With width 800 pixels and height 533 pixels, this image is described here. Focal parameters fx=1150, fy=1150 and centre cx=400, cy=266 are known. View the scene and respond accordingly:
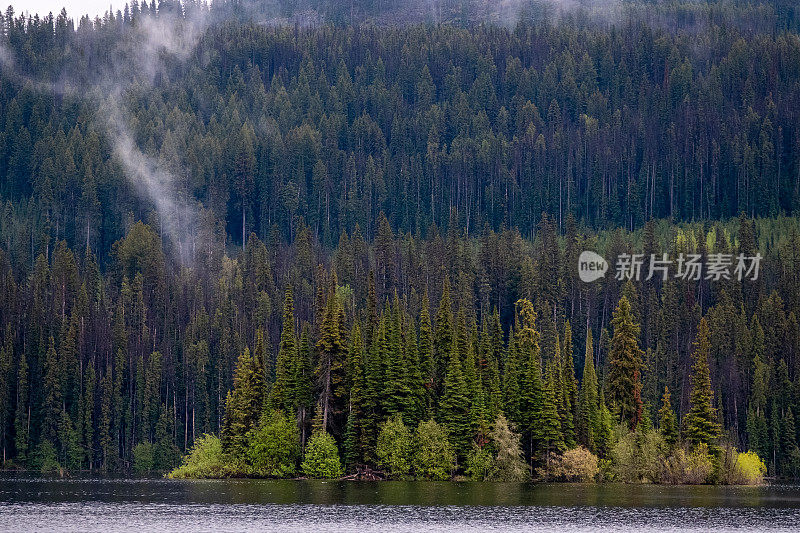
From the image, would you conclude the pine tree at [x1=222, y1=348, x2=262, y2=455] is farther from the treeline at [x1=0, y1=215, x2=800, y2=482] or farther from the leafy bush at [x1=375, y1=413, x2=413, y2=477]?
the leafy bush at [x1=375, y1=413, x2=413, y2=477]

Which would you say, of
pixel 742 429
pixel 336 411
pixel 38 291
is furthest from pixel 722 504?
pixel 38 291

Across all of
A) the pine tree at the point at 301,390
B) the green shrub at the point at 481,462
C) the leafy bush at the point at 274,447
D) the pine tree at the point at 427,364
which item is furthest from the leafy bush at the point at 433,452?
the leafy bush at the point at 274,447

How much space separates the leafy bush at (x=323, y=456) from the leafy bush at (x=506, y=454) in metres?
17.6

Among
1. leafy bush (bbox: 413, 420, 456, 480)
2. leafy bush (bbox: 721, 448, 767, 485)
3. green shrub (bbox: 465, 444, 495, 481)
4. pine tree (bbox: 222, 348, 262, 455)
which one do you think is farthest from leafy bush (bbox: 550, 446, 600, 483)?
pine tree (bbox: 222, 348, 262, 455)

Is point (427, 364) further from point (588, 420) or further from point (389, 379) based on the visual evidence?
point (588, 420)

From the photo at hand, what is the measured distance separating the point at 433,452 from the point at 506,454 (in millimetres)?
8055

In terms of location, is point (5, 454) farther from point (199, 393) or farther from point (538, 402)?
point (538, 402)

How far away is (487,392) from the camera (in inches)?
5148

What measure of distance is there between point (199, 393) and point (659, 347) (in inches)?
2918

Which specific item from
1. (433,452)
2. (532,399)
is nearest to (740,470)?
(532,399)

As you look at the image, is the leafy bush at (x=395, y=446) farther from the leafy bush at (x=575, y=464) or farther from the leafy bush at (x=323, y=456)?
the leafy bush at (x=575, y=464)

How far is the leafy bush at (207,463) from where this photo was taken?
136375 mm

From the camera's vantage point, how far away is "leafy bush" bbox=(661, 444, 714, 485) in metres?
126

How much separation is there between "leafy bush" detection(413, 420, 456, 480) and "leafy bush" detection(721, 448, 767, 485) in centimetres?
3084
